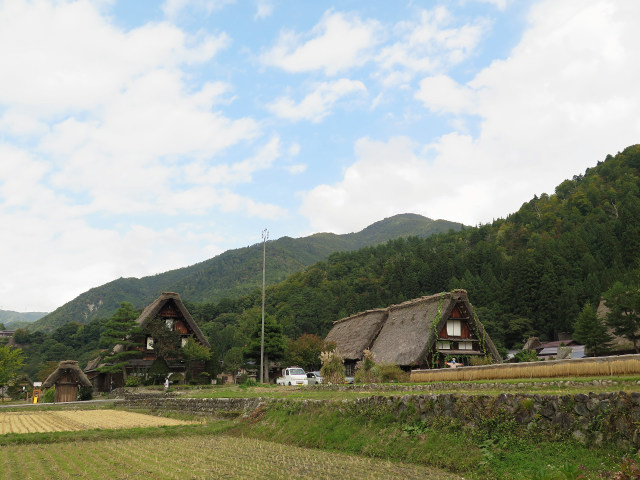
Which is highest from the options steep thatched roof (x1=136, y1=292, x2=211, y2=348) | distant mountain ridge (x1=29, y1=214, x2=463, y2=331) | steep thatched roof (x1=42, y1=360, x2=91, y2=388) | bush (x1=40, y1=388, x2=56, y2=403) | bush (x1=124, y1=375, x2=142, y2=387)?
distant mountain ridge (x1=29, y1=214, x2=463, y2=331)

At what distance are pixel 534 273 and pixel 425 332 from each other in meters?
43.1

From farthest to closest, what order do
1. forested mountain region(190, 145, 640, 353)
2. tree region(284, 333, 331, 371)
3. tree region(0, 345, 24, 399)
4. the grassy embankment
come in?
forested mountain region(190, 145, 640, 353) → tree region(284, 333, 331, 371) → tree region(0, 345, 24, 399) → the grassy embankment

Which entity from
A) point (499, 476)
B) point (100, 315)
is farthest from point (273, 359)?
point (100, 315)

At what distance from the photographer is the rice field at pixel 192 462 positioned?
9.51 meters

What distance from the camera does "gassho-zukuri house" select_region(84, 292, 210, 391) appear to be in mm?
41688

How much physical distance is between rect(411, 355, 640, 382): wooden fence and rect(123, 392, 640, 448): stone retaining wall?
5.64 metres

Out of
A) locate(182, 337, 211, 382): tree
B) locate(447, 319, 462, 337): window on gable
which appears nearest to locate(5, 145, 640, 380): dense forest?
locate(182, 337, 211, 382): tree

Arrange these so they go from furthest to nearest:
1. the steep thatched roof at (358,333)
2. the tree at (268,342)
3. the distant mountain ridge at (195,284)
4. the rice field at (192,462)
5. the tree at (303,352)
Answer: the distant mountain ridge at (195,284)
the tree at (303,352)
the tree at (268,342)
the steep thatched roof at (358,333)
the rice field at (192,462)

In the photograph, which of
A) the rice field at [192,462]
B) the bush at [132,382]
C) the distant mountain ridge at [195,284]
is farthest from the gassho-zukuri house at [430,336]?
the distant mountain ridge at [195,284]

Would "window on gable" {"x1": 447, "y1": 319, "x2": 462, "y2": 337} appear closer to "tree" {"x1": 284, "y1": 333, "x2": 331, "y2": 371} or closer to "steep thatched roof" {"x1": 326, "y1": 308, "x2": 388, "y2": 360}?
"steep thatched roof" {"x1": 326, "y1": 308, "x2": 388, "y2": 360}

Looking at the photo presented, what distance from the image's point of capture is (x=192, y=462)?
11.2 m

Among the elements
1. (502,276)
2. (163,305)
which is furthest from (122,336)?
(502,276)

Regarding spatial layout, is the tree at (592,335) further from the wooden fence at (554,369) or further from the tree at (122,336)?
the tree at (122,336)

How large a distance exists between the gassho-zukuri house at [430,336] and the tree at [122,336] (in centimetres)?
1834
